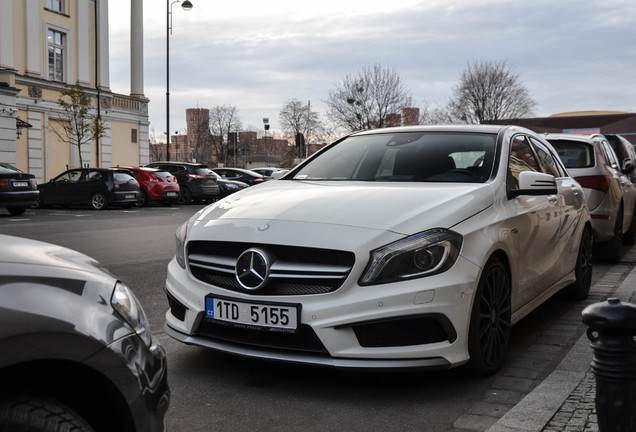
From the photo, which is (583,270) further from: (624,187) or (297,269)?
(624,187)

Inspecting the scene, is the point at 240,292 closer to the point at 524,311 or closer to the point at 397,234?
the point at 397,234

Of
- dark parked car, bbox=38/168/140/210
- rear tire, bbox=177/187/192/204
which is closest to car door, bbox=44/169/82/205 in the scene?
dark parked car, bbox=38/168/140/210

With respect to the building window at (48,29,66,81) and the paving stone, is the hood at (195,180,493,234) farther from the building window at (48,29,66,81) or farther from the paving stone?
the building window at (48,29,66,81)

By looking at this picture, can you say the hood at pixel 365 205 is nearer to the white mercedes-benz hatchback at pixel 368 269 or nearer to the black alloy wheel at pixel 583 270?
the white mercedes-benz hatchback at pixel 368 269

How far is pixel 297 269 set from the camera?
149 inches

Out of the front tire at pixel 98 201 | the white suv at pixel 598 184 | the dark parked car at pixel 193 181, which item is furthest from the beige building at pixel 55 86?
the white suv at pixel 598 184

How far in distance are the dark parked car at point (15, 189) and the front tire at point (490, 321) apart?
1660cm

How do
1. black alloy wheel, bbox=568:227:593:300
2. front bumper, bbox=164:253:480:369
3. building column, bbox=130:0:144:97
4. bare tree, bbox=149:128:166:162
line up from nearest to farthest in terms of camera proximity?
front bumper, bbox=164:253:480:369 < black alloy wheel, bbox=568:227:593:300 < building column, bbox=130:0:144:97 < bare tree, bbox=149:128:166:162

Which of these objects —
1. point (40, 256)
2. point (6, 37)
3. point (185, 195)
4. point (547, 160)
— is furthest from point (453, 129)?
point (6, 37)

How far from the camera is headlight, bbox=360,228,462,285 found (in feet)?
12.1

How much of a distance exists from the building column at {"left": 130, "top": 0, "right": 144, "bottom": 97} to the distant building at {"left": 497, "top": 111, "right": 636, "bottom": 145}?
4949 cm

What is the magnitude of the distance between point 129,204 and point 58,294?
77.9ft

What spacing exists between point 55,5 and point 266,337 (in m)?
37.6

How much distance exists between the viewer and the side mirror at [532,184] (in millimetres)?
4773
